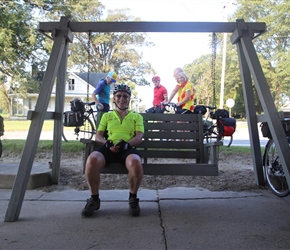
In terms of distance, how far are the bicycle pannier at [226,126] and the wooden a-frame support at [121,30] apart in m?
0.30

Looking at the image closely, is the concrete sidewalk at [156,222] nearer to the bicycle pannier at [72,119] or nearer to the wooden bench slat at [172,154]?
the wooden bench slat at [172,154]

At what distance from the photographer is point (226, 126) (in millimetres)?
4305

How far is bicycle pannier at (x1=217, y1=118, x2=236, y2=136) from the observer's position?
4285mm

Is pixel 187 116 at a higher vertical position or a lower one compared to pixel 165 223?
higher

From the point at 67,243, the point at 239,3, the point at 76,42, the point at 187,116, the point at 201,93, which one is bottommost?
the point at 67,243

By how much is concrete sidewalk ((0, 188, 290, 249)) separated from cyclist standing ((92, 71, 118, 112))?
9.89 feet

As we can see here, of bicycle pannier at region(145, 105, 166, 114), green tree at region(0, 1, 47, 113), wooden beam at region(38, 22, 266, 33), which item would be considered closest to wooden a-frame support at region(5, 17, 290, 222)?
wooden beam at region(38, 22, 266, 33)

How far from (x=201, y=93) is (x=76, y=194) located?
2664 centimetres

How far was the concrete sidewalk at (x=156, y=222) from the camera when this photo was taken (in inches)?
104

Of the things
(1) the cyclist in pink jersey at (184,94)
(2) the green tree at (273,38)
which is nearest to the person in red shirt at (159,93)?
(1) the cyclist in pink jersey at (184,94)

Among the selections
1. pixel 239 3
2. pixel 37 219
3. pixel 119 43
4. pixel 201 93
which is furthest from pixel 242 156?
pixel 119 43

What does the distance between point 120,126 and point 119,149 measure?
362 mm

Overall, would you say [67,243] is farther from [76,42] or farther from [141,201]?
[76,42]

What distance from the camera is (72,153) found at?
682 cm
